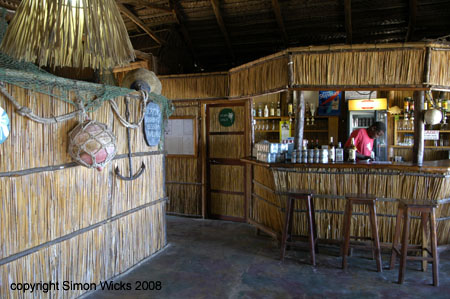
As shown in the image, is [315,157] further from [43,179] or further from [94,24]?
[94,24]

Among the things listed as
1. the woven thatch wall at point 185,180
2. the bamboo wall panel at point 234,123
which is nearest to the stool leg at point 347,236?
the bamboo wall panel at point 234,123

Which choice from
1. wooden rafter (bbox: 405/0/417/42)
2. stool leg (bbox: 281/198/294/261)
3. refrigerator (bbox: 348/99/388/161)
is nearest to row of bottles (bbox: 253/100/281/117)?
refrigerator (bbox: 348/99/388/161)

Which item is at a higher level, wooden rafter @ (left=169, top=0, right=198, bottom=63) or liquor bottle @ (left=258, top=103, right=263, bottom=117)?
wooden rafter @ (left=169, top=0, right=198, bottom=63)

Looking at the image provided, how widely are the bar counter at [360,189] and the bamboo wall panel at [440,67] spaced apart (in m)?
1.09

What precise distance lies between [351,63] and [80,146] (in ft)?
11.4

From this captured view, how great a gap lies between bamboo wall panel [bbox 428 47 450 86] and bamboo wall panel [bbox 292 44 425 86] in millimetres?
134

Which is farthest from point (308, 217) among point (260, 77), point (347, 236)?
point (260, 77)

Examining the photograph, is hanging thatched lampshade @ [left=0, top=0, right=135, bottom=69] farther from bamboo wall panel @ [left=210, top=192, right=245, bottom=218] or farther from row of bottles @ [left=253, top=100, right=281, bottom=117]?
row of bottles @ [left=253, top=100, right=281, bottom=117]

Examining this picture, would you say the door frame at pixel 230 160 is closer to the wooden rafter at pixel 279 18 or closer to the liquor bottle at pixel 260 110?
the liquor bottle at pixel 260 110

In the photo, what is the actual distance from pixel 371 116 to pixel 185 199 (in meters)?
4.60

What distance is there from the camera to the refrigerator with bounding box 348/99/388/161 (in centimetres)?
757

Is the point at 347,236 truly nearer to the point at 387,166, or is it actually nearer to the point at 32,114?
the point at 387,166

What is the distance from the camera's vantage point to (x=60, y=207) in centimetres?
301

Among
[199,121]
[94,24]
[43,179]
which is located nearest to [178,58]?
[199,121]
